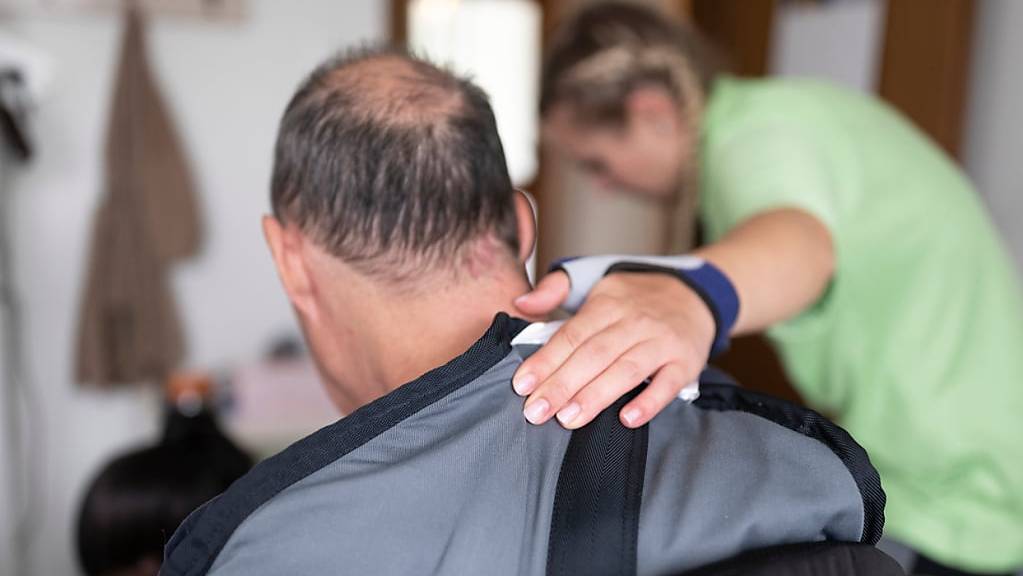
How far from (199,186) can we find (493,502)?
2.22 meters

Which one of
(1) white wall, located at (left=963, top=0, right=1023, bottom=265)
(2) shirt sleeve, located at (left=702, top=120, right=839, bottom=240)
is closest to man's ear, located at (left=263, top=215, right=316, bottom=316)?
(2) shirt sleeve, located at (left=702, top=120, right=839, bottom=240)

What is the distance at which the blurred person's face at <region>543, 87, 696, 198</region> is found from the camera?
1216 millimetres

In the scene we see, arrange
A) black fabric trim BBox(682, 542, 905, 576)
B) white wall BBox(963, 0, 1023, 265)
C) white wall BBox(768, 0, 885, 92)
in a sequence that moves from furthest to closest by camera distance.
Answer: white wall BBox(768, 0, 885, 92) < white wall BBox(963, 0, 1023, 265) < black fabric trim BBox(682, 542, 905, 576)

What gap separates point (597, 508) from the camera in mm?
584

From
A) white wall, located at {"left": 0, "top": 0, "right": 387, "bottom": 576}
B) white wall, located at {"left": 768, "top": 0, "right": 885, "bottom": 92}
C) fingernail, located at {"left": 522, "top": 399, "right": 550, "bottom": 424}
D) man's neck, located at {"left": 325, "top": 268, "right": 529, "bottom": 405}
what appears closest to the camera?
fingernail, located at {"left": 522, "top": 399, "right": 550, "bottom": 424}

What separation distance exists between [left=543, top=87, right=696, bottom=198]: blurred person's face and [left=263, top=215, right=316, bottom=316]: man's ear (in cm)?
58

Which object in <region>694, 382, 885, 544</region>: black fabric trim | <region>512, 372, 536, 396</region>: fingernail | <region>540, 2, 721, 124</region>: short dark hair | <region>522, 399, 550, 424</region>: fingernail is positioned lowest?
<region>694, 382, 885, 544</region>: black fabric trim

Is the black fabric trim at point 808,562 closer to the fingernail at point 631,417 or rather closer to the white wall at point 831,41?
the fingernail at point 631,417

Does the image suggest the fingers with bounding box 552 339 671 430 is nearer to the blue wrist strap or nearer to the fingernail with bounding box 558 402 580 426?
the fingernail with bounding box 558 402 580 426

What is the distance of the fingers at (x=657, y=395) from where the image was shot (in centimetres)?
67

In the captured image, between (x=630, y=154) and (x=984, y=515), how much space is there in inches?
26.5

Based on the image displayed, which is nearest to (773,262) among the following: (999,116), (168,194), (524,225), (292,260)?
(524,225)

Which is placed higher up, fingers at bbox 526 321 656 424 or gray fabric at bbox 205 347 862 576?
fingers at bbox 526 321 656 424

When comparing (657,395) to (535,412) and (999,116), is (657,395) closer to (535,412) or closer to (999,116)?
(535,412)
